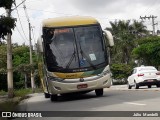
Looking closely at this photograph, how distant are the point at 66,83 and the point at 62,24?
2.78m

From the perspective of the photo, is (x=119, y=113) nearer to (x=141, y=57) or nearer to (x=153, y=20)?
(x=141, y=57)

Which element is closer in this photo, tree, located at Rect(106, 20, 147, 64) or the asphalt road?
the asphalt road

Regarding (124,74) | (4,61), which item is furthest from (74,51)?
(124,74)

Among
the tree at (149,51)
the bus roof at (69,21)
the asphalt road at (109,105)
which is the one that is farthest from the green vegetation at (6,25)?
the tree at (149,51)

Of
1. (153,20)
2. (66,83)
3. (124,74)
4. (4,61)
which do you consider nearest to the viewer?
(66,83)

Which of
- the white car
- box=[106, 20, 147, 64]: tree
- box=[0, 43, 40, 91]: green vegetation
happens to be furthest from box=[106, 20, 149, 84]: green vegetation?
the white car

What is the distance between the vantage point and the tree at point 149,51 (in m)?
59.7

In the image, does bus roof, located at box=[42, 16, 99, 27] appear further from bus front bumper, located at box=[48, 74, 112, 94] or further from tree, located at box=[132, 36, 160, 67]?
tree, located at box=[132, 36, 160, 67]

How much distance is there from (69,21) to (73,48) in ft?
4.70

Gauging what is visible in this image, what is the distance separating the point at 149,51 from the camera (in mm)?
60031

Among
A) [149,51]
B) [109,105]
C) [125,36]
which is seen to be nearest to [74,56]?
[109,105]

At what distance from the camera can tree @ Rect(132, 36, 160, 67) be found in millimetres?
59719

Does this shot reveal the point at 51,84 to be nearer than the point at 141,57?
Yes

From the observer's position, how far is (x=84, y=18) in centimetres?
2052
